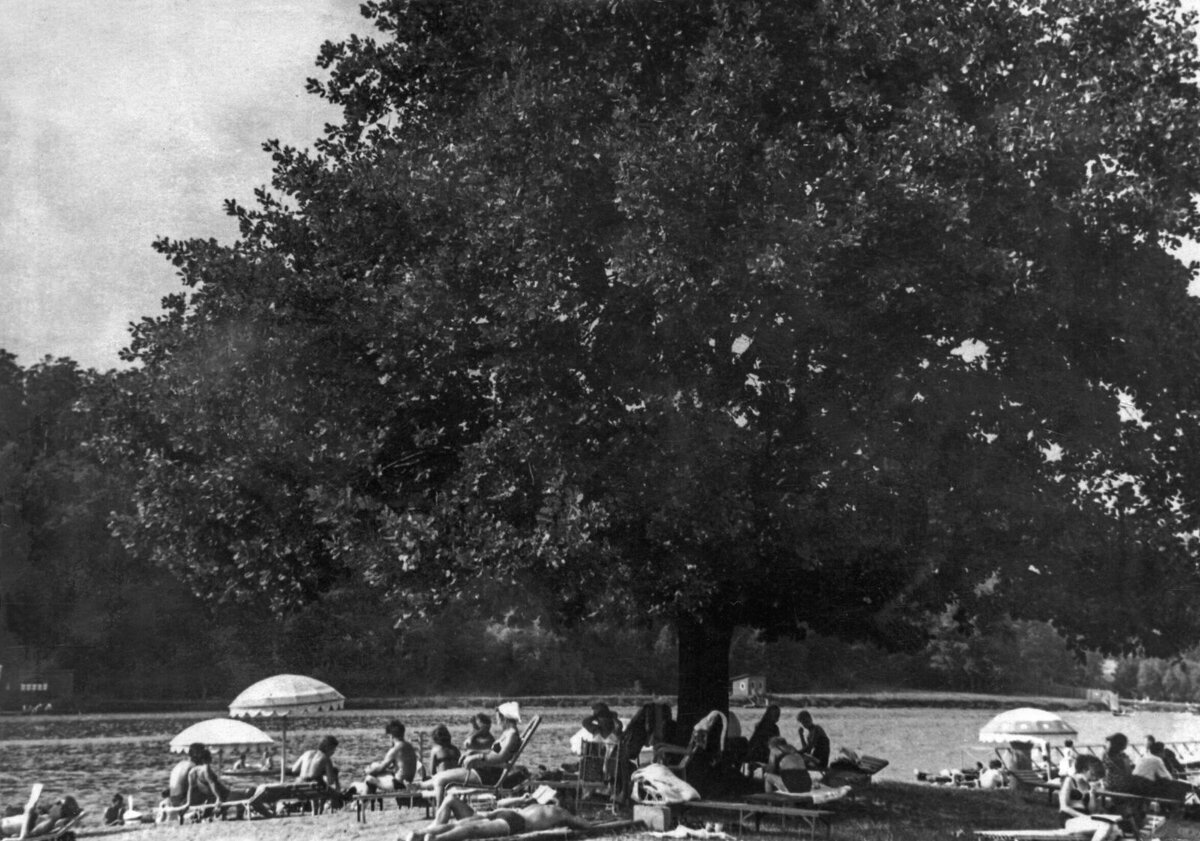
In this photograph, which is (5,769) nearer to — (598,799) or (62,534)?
(62,534)

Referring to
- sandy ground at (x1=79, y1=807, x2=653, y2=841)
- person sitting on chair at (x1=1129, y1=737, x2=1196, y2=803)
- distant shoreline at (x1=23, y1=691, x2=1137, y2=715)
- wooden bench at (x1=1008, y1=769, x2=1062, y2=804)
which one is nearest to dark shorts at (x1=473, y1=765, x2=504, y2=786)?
sandy ground at (x1=79, y1=807, x2=653, y2=841)

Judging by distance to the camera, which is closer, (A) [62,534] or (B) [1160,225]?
(B) [1160,225]

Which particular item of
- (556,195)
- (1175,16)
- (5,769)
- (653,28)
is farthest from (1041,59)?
(5,769)

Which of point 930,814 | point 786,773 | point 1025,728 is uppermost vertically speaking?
point 1025,728

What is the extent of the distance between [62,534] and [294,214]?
29.5 metres

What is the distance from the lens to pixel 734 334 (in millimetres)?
17688

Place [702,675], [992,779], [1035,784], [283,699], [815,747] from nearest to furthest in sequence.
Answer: [702,675], [815,747], [1035,784], [283,699], [992,779]

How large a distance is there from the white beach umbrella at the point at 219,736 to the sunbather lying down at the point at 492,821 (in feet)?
34.1

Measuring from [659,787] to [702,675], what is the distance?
4213 millimetres

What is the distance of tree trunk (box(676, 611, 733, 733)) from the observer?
2025 cm

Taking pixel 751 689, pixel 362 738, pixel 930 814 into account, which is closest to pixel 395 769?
pixel 930 814

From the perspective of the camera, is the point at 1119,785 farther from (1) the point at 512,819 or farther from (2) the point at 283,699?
(2) the point at 283,699

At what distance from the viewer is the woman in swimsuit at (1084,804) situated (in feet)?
48.3

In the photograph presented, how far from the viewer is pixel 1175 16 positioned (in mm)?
18094
